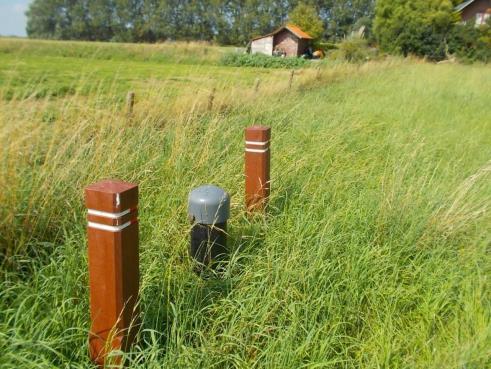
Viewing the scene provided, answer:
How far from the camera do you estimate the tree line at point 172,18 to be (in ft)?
323

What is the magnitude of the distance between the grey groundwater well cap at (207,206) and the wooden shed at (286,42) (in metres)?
53.8

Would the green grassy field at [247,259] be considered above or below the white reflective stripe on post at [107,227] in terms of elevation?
below

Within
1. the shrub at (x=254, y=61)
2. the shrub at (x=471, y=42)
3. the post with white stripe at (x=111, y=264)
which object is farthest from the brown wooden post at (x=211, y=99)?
the shrub at (x=254, y=61)

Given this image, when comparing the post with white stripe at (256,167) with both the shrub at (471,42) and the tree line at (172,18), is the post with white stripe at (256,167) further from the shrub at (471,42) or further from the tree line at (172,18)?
the tree line at (172,18)

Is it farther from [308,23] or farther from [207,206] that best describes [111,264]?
[308,23]

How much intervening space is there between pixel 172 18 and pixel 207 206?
369 ft

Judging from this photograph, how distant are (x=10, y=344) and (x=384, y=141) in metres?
5.32

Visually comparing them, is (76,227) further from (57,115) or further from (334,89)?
(334,89)

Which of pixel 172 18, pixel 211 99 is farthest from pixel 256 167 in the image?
pixel 172 18

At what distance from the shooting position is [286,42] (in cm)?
5556

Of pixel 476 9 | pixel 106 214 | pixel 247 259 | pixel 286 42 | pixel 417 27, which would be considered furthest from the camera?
pixel 286 42

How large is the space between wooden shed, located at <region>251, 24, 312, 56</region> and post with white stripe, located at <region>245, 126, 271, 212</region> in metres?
52.9

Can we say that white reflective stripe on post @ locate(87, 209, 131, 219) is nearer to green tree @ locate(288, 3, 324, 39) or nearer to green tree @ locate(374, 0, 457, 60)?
green tree @ locate(374, 0, 457, 60)

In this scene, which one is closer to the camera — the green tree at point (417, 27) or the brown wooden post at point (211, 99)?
the brown wooden post at point (211, 99)
